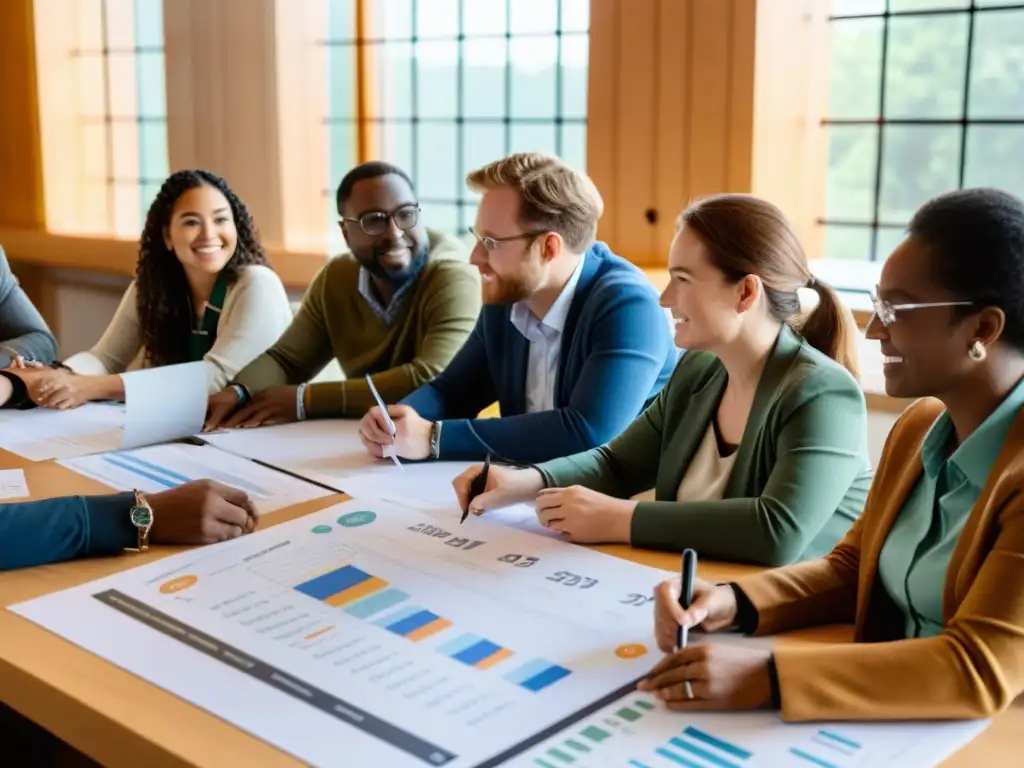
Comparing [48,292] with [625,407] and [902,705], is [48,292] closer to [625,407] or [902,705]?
[625,407]

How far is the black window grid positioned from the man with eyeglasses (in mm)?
2747

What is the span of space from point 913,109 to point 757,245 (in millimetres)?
1881

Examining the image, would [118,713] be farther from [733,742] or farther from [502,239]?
[502,239]

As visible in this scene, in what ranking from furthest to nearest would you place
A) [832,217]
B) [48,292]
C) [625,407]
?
1. [48,292]
2. [832,217]
3. [625,407]

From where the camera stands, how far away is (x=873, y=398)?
3.05 metres

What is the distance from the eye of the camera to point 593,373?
2207mm

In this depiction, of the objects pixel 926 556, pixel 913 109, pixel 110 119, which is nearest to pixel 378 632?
pixel 926 556

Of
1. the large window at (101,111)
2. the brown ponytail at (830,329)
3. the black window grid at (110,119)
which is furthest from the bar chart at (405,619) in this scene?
the black window grid at (110,119)

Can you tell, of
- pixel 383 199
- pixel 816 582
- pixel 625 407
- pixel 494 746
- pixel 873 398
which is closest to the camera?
pixel 494 746

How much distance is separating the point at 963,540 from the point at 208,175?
241 cm

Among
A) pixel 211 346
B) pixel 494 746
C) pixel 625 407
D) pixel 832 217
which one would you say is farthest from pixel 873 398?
pixel 494 746

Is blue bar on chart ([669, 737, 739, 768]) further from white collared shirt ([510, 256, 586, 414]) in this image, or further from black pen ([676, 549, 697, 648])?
white collared shirt ([510, 256, 586, 414])

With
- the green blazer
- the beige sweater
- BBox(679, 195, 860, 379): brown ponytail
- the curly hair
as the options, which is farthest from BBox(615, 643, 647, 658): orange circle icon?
the curly hair

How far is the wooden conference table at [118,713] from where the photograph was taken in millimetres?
1053
